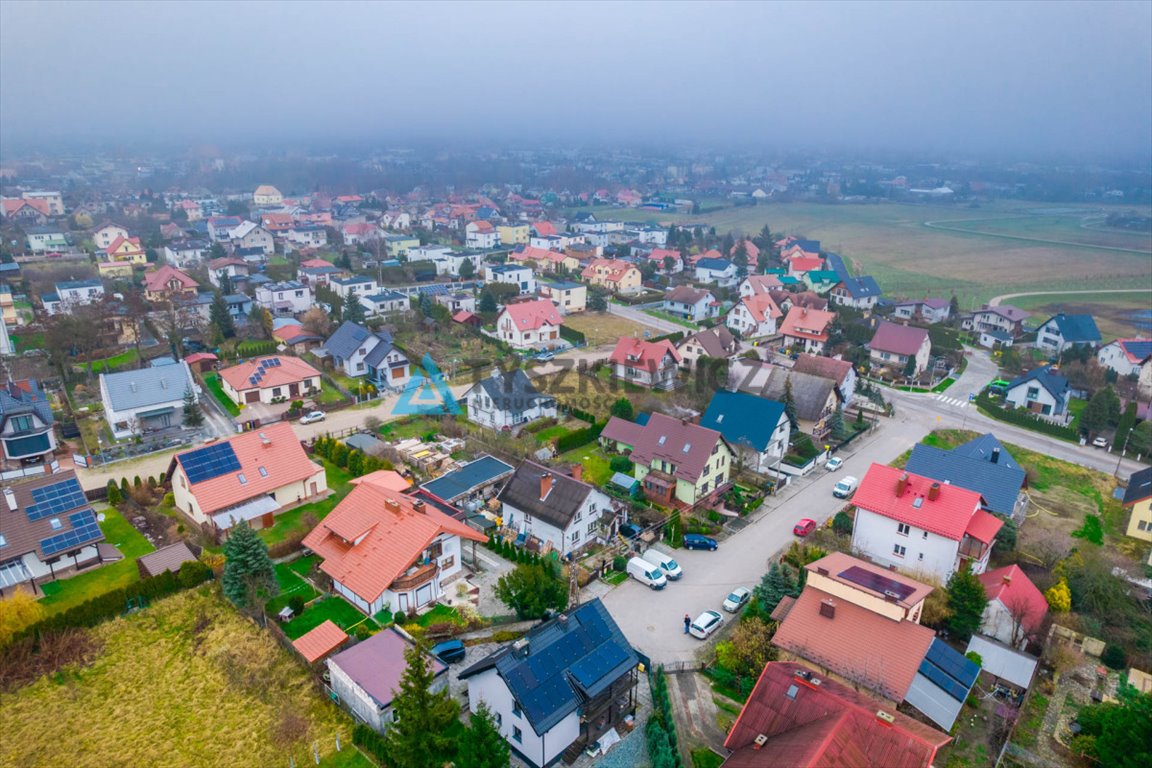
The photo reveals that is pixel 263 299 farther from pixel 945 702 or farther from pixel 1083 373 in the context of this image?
pixel 1083 373

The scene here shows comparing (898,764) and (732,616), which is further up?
(898,764)

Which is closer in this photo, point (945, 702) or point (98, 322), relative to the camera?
point (945, 702)

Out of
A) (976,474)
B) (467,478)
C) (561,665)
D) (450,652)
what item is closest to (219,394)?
(467,478)

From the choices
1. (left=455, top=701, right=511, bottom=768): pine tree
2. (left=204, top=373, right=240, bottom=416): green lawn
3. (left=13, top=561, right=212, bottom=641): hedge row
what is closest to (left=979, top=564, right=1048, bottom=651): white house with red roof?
(left=455, top=701, right=511, bottom=768): pine tree

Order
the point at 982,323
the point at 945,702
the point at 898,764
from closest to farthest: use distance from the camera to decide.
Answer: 1. the point at 898,764
2. the point at 945,702
3. the point at 982,323

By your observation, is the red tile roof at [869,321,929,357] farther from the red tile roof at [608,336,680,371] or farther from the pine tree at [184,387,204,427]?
the pine tree at [184,387,204,427]

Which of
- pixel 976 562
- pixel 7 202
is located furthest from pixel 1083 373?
pixel 7 202

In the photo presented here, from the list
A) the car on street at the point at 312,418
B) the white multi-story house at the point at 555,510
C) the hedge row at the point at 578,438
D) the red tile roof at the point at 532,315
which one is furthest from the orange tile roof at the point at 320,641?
the red tile roof at the point at 532,315
